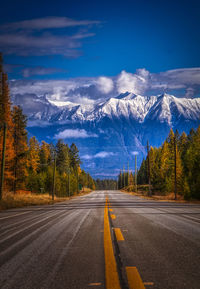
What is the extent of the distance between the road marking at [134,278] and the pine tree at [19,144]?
3510cm

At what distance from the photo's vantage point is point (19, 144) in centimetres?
3734

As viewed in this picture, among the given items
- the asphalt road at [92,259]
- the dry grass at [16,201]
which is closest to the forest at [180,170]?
the dry grass at [16,201]

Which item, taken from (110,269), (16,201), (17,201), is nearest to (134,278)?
(110,269)

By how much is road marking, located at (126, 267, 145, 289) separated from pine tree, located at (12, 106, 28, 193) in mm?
35104

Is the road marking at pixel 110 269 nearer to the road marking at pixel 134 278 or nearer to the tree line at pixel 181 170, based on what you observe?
the road marking at pixel 134 278

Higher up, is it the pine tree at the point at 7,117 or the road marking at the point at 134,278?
the pine tree at the point at 7,117

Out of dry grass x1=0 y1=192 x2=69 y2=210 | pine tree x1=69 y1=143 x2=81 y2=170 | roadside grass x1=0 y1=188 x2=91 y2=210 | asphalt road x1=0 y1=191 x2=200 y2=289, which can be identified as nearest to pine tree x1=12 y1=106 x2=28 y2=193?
roadside grass x1=0 y1=188 x2=91 y2=210

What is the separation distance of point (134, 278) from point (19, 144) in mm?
36187

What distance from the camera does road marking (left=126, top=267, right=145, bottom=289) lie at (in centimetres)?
297

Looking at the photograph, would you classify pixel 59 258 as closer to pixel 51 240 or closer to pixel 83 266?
pixel 83 266

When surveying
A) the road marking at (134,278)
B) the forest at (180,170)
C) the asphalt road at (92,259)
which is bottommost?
the asphalt road at (92,259)

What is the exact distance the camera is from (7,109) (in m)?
36.2

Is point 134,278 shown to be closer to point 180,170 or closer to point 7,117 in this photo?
point 7,117

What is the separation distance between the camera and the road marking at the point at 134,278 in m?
2.97
